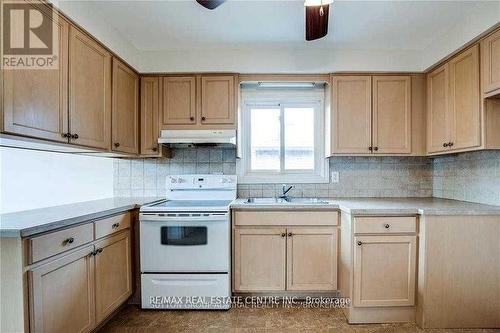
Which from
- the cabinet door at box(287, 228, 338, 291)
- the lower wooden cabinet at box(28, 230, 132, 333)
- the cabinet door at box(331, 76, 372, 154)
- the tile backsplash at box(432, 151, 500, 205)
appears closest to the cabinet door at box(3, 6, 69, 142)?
the lower wooden cabinet at box(28, 230, 132, 333)

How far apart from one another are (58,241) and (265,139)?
6.68ft

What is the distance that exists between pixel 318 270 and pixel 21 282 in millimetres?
2008

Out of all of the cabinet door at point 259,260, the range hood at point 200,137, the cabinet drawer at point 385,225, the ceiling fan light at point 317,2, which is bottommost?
the cabinet door at point 259,260

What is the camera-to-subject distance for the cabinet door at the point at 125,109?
222cm

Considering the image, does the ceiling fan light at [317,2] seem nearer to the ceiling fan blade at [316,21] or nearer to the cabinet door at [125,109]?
the ceiling fan blade at [316,21]

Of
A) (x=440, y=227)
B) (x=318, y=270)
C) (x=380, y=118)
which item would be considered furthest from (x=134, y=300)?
(x=380, y=118)

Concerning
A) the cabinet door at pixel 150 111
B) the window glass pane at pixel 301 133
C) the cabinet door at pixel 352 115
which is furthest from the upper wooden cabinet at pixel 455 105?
the cabinet door at pixel 150 111

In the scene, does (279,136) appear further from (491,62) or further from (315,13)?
(491,62)

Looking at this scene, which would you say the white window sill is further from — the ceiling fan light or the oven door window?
the ceiling fan light

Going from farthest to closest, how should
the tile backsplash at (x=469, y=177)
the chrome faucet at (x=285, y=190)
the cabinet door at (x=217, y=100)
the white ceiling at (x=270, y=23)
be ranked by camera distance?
the chrome faucet at (x=285, y=190) < the cabinet door at (x=217, y=100) < the tile backsplash at (x=469, y=177) < the white ceiling at (x=270, y=23)

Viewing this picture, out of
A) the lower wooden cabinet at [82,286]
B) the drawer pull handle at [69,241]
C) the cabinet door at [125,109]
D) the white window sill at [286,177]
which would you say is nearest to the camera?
the lower wooden cabinet at [82,286]

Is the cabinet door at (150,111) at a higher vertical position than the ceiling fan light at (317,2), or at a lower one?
lower

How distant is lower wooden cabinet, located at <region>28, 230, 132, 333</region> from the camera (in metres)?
1.33

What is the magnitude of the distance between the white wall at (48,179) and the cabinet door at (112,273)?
690 millimetres
